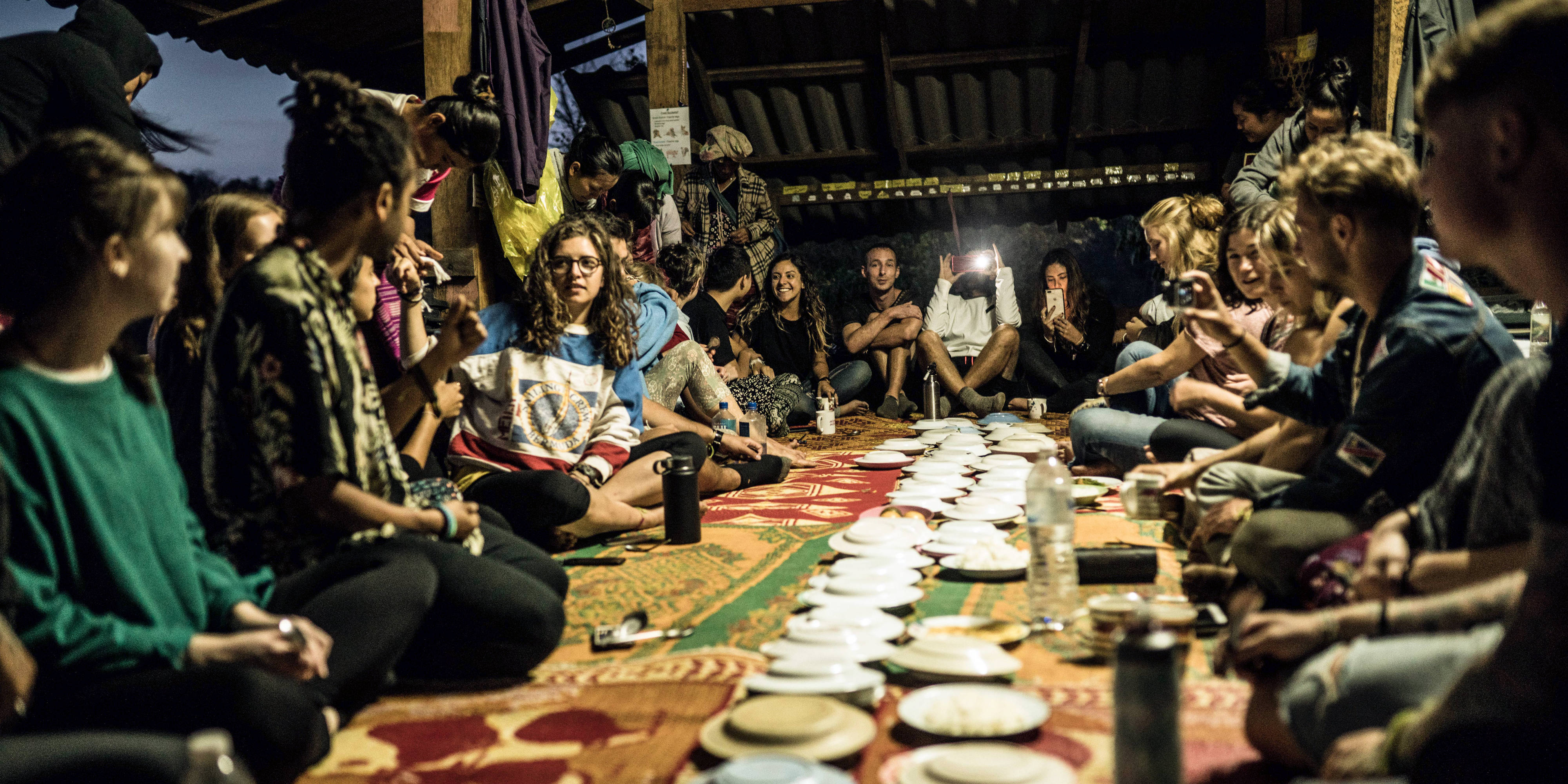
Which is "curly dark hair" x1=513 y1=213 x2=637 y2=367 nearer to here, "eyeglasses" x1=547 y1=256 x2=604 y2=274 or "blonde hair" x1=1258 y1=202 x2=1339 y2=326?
"eyeglasses" x1=547 y1=256 x2=604 y2=274

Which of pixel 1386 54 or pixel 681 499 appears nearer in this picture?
pixel 681 499

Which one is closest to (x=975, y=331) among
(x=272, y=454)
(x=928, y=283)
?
(x=928, y=283)

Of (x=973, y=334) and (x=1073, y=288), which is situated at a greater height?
(x=1073, y=288)

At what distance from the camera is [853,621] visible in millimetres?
2275

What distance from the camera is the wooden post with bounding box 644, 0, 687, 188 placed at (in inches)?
284

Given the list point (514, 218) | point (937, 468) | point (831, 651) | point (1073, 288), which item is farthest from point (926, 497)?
point (1073, 288)

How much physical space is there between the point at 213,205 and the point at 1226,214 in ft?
16.9

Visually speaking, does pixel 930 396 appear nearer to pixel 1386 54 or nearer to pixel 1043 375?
pixel 1043 375

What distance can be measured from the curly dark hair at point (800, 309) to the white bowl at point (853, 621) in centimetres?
563

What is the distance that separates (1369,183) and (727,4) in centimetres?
641

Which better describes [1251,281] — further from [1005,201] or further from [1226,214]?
[1005,201]

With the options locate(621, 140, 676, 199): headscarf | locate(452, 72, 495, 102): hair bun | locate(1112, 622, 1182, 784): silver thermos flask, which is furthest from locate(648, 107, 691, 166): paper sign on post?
locate(1112, 622, 1182, 784): silver thermos flask

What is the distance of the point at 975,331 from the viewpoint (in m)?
8.23

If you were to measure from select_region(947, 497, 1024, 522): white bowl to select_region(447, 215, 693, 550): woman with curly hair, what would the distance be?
1126 millimetres
